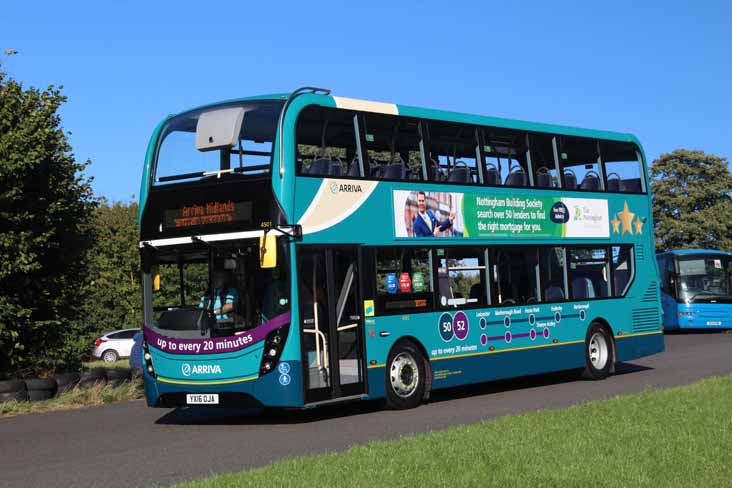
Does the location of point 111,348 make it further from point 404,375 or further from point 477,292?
point 404,375

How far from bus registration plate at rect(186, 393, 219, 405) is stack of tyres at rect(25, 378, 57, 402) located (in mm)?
4133

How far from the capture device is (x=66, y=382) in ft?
57.8

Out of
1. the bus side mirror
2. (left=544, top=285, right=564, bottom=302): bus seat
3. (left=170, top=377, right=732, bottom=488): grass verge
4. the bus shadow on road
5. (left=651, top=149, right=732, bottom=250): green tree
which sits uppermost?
(left=651, top=149, right=732, bottom=250): green tree

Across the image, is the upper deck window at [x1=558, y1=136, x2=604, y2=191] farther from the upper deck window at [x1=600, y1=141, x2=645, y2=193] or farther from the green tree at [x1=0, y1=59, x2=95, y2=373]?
the green tree at [x1=0, y1=59, x2=95, y2=373]

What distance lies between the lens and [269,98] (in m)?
14.1

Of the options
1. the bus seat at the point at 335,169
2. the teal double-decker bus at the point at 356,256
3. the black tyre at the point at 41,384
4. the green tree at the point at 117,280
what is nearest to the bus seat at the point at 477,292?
the teal double-decker bus at the point at 356,256

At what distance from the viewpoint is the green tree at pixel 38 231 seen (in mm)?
18172

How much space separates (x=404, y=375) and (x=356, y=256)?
189 centimetres

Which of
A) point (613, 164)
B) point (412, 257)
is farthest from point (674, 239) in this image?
point (412, 257)

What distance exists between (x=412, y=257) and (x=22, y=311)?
6.96 metres

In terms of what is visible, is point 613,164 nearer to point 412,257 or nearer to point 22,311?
point 412,257

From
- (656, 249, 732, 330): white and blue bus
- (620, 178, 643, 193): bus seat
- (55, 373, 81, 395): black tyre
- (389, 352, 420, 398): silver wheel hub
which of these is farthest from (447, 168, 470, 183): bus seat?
(656, 249, 732, 330): white and blue bus

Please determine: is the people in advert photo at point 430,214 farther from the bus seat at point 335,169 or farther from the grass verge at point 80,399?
the grass verge at point 80,399

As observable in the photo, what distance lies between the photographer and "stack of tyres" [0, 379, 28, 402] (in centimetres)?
1653
